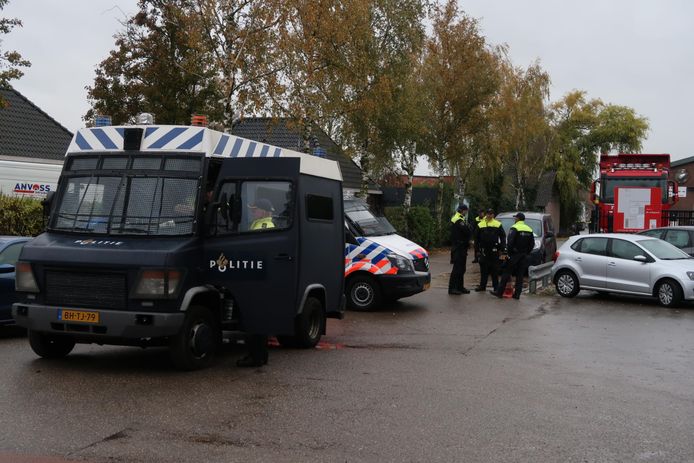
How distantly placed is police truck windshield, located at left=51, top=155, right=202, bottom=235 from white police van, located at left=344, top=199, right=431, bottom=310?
18.0ft

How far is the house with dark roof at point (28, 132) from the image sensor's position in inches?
1153

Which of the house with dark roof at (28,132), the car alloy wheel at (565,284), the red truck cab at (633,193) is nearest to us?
the car alloy wheel at (565,284)

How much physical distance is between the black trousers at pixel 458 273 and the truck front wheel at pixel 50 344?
976cm

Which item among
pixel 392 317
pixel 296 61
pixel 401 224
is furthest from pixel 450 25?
pixel 392 317

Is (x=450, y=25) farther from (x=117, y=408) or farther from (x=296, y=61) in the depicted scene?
(x=117, y=408)

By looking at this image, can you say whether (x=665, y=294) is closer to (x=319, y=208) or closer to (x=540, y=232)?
(x=540, y=232)

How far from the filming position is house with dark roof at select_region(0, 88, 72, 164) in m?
29.3

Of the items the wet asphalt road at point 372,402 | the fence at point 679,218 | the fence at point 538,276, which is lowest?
the wet asphalt road at point 372,402

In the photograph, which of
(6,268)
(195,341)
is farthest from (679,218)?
(6,268)

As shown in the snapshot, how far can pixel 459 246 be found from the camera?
54.3ft

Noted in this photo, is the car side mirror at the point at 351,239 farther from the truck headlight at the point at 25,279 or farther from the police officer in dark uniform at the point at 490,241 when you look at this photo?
the truck headlight at the point at 25,279

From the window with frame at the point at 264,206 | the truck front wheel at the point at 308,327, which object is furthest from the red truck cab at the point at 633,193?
the window with frame at the point at 264,206

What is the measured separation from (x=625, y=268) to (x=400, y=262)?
5547 mm

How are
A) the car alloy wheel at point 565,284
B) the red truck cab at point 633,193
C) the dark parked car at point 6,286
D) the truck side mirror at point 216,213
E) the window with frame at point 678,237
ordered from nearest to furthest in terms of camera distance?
the truck side mirror at point 216,213
the dark parked car at point 6,286
the car alloy wheel at point 565,284
the window with frame at point 678,237
the red truck cab at point 633,193
